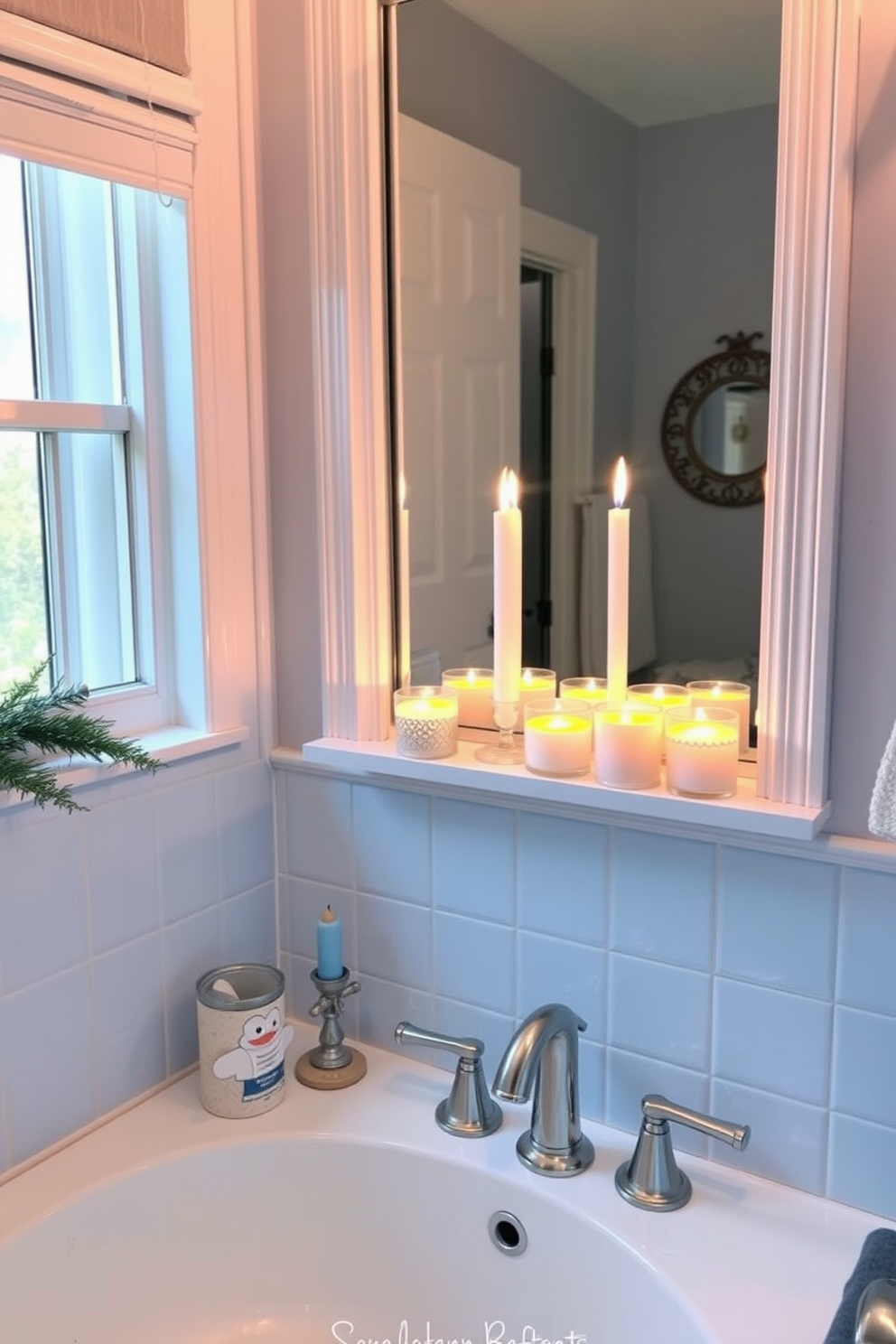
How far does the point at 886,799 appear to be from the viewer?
0.93 meters

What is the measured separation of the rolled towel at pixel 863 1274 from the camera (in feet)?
2.94

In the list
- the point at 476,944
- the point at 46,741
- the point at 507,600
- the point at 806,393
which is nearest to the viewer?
the point at 806,393

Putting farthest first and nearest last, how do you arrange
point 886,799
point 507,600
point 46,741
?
point 507,600 → point 46,741 → point 886,799

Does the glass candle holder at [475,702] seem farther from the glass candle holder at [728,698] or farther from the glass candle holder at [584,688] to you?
the glass candle holder at [728,698]

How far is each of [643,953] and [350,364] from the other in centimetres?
77

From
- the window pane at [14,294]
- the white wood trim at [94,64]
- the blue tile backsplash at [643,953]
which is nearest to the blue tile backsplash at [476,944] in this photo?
the blue tile backsplash at [643,953]

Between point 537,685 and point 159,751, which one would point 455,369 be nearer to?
point 537,685

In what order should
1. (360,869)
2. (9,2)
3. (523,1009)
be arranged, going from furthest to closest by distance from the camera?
(360,869) → (523,1009) → (9,2)

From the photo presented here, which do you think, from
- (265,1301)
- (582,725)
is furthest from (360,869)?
(265,1301)

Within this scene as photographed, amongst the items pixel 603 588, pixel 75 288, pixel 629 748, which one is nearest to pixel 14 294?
pixel 75 288

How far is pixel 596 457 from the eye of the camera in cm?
129

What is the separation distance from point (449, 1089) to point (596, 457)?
0.80m

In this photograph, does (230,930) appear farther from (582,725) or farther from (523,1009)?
(582,725)

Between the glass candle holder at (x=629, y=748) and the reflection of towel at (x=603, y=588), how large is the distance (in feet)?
0.41
